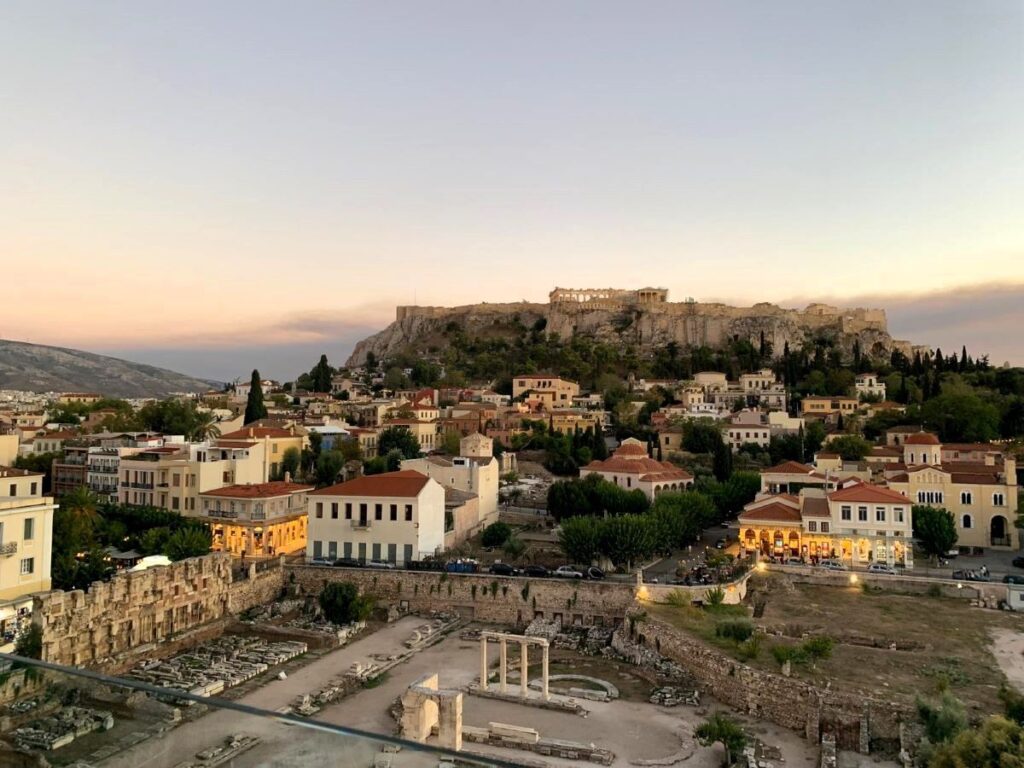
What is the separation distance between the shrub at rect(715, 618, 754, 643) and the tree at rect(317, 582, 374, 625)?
15.6 meters

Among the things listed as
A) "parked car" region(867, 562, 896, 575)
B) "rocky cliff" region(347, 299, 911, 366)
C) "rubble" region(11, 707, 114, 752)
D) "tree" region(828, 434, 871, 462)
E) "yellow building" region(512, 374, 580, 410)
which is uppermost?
"rocky cliff" region(347, 299, 911, 366)

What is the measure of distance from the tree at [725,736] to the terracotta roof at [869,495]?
936 inches

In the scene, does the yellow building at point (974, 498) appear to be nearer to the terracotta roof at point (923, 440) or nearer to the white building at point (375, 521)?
the terracotta roof at point (923, 440)

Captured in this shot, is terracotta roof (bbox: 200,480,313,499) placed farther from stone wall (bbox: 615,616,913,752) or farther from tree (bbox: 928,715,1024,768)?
tree (bbox: 928,715,1024,768)

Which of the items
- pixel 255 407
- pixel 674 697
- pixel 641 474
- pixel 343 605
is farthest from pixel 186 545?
pixel 255 407

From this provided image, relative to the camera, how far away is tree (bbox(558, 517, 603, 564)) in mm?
39500

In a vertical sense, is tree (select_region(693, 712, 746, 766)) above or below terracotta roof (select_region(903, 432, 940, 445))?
below

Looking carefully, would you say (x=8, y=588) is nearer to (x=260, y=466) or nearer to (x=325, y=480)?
(x=260, y=466)

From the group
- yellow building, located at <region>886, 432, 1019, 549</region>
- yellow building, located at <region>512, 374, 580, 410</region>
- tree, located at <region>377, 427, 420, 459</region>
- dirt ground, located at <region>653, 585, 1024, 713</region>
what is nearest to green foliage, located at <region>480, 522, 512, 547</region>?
dirt ground, located at <region>653, 585, 1024, 713</region>

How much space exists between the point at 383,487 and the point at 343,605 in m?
7.24

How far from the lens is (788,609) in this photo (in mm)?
34344

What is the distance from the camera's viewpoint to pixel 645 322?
144 m

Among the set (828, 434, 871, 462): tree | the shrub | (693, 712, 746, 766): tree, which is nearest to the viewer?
(693, 712, 746, 766): tree

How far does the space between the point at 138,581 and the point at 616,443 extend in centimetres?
5470
